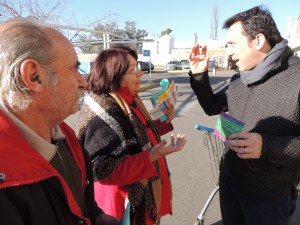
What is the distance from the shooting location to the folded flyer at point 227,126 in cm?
163

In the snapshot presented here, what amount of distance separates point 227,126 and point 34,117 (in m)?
1.15

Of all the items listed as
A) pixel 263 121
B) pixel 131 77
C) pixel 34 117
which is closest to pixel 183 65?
pixel 131 77

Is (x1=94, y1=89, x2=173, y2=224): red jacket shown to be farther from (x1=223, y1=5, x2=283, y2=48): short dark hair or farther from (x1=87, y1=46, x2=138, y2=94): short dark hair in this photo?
(x1=223, y1=5, x2=283, y2=48): short dark hair

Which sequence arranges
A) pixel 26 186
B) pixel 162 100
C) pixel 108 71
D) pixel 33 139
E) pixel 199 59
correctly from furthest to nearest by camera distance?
pixel 199 59, pixel 162 100, pixel 108 71, pixel 33 139, pixel 26 186

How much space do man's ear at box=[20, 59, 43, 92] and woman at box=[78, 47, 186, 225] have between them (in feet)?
2.36

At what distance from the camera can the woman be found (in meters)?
1.73

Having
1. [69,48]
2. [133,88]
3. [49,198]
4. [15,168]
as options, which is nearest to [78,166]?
[49,198]

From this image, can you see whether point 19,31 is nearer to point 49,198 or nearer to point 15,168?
point 15,168

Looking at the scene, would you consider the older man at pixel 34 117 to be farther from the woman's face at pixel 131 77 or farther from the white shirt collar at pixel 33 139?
the woman's face at pixel 131 77

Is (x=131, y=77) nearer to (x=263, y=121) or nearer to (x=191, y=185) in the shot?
(x=263, y=121)

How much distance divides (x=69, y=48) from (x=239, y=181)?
59.4 inches

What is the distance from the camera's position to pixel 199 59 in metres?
2.35

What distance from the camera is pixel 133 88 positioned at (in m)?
2.05

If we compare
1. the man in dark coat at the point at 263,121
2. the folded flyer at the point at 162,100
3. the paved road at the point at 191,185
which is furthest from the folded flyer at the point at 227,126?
the paved road at the point at 191,185
